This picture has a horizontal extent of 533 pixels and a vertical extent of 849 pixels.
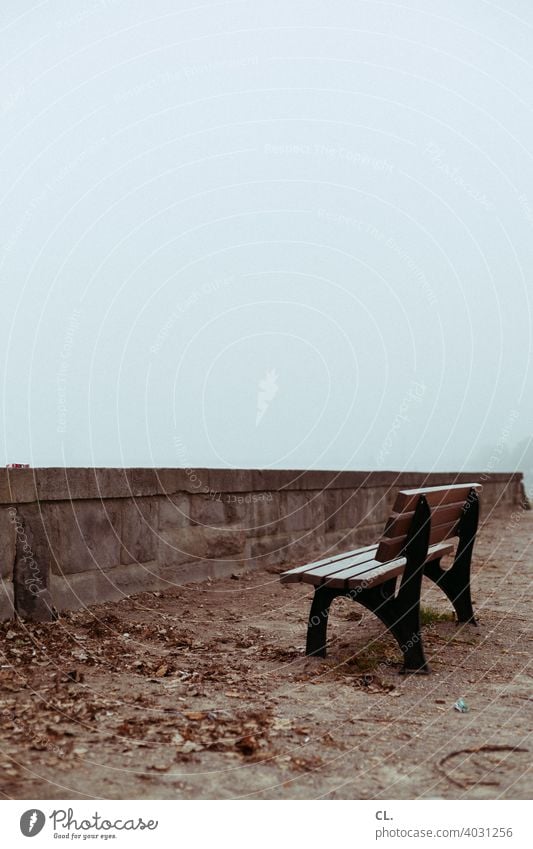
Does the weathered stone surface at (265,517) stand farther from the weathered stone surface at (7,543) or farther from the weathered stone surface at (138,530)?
the weathered stone surface at (7,543)

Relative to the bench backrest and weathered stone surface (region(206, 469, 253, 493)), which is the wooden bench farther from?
weathered stone surface (region(206, 469, 253, 493))

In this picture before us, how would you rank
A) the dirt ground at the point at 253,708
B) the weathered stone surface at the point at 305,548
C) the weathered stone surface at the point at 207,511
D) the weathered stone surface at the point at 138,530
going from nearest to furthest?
the dirt ground at the point at 253,708, the weathered stone surface at the point at 138,530, the weathered stone surface at the point at 207,511, the weathered stone surface at the point at 305,548

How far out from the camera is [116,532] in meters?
5.39

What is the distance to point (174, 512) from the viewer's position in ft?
19.9

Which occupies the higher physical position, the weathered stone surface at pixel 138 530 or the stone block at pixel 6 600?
the weathered stone surface at pixel 138 530

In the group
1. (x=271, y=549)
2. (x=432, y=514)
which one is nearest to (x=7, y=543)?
(x=432, y=514)

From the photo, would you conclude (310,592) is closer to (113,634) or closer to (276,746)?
(113,634)

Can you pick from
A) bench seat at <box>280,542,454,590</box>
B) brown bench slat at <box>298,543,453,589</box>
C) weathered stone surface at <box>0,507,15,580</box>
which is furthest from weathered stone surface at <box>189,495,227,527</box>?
brown bench slat at <box>298,543,453,589</box>

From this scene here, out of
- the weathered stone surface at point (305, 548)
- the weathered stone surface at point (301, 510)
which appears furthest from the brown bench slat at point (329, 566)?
the weathered stone surface at point (305, 548)

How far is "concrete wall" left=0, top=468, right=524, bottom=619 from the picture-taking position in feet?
15.0

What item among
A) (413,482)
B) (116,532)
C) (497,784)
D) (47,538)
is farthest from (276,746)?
(413,482)

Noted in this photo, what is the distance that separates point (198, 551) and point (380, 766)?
3.74m

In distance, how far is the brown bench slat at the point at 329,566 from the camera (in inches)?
161
